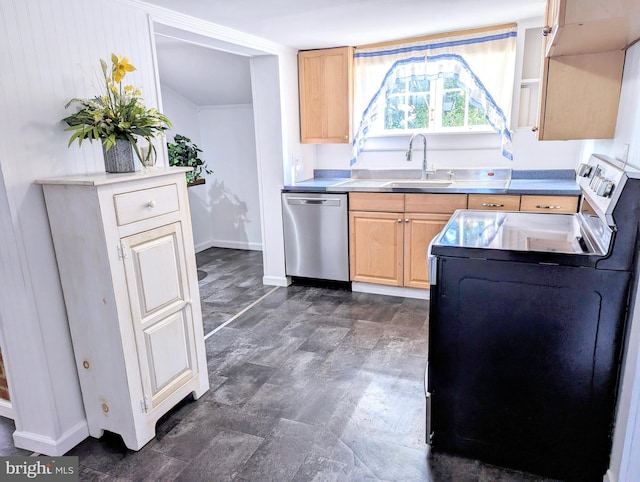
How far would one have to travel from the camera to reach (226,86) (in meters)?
4.54

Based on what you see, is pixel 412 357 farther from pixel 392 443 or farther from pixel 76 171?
pixel 76 171

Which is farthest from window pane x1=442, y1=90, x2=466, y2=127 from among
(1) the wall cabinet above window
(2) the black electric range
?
(2) the black electric range

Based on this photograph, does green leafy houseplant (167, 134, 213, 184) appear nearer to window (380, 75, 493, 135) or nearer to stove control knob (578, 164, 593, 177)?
window (380, 75, 493, 135)

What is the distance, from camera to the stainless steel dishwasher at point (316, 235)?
12.1ft

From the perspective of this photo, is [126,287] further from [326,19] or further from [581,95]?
[581,95]

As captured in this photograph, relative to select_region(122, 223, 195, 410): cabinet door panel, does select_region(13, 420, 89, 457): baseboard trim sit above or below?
below

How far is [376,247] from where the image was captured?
3633 millimetres

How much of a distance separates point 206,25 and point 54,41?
1170mm

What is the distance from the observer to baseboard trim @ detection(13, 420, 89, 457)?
1.93 m

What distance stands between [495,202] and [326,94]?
1.74 metres

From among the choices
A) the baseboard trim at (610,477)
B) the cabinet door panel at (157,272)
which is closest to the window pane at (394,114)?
the cabinet door panel at (157,272)

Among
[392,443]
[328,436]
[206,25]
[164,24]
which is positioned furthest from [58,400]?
[206,25]

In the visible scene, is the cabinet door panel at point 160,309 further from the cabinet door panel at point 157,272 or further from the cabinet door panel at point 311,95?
the cabinet door panel at point 311,95

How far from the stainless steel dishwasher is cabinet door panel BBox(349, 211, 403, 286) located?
0.07 metres
